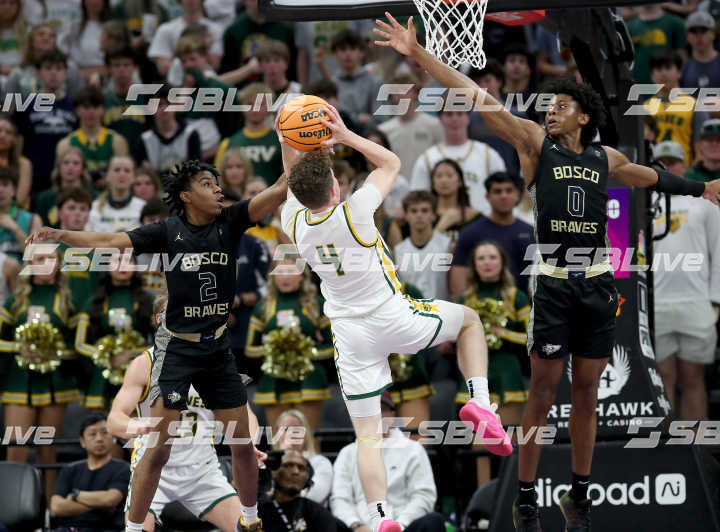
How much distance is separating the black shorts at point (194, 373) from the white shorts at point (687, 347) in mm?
5042

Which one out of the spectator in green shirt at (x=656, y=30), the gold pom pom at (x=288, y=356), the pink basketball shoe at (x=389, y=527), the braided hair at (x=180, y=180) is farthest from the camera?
the spectator in green shirt at (x=656, y=30)

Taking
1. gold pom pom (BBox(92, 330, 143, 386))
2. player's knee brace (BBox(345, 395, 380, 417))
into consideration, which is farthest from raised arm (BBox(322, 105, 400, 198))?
gold pom pom (BBox(92, 330, 143, 386))

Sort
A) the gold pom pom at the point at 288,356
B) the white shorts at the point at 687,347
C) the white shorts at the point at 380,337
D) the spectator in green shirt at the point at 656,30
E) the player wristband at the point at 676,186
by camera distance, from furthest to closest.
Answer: the spectator in green shirt at the point at 656,30
the white shorts at the point at 687,347
the gold pom pom at the point at 288,356
the player wristband at the point at 676,186
the white shorts at the point at 380,337

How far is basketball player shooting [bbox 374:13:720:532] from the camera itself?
7887 millimetres

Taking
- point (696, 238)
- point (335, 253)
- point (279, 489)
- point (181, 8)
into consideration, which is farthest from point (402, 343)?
point (181, 8)

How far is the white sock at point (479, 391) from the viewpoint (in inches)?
297

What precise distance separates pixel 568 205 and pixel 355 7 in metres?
2.11

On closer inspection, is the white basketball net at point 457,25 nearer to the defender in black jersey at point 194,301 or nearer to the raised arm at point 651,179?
the raised arm at point 651,179

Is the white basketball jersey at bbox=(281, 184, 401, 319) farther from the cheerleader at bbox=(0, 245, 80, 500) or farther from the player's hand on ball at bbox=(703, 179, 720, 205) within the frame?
the cheerleader at bbox=(0, 245, 80, 500)

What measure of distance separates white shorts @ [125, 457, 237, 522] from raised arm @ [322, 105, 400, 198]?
121 inches

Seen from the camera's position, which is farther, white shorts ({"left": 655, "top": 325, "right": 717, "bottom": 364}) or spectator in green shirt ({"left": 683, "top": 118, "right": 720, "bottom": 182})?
spectator in green shirt ({"left": 683, "top": 118, "right": 720, "bottom": 182})

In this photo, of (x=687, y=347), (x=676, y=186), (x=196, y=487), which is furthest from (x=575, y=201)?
(x=687, y=347)

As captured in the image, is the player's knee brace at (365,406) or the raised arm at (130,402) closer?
the player's knee brace at (365,406)

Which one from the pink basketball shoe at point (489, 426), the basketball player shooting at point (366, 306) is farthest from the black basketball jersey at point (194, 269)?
the pink basketball shoe at point (489, 426)
